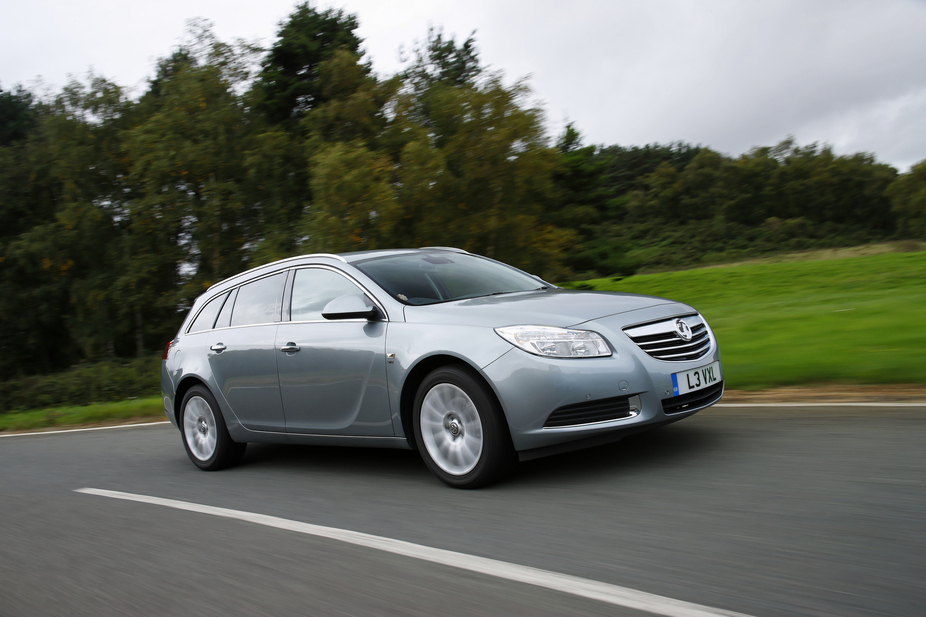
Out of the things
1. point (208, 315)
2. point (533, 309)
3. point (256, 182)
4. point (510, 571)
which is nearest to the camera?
point (510, 571)

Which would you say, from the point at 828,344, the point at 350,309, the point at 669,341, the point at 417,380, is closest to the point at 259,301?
the point at 350,309

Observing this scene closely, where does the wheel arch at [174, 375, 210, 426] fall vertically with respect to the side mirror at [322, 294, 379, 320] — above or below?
below

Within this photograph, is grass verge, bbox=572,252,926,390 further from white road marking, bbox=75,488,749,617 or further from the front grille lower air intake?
white road marking, bbox=75,488,749,617

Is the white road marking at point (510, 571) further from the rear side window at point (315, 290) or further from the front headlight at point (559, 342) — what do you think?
the rear side window at point (315, 290)

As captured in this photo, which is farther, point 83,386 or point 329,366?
point 83,386

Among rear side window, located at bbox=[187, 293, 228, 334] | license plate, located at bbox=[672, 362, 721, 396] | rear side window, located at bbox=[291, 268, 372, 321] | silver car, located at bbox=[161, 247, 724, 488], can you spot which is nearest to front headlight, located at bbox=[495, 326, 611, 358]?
silver car, located at bbox=[161, 247, 724, 488]

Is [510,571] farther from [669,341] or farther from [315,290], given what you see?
[315,290]

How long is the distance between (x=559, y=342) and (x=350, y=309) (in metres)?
1.50

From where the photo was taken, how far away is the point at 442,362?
16.5 feet

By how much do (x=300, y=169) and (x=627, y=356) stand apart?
1160 inches

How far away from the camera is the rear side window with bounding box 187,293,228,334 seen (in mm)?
7230

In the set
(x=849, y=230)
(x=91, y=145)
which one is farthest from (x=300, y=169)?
(x=849, y=230)

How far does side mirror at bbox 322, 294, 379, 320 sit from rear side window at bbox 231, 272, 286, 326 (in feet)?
3.21

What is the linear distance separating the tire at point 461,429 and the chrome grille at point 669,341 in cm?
94
